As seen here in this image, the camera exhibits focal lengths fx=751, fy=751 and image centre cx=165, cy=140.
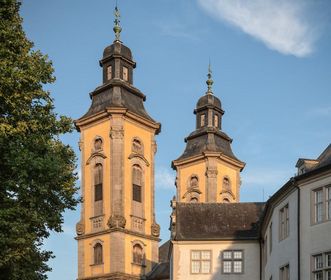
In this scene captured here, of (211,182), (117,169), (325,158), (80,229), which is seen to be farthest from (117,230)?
(325,158)

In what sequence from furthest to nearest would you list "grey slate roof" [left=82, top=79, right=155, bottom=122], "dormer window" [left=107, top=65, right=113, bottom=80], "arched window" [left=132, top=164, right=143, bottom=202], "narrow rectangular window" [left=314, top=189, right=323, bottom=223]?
"dormer window" [left=107, top=65, right=113, bottom=80], "grey slate roof" [left=82, top=79, right=155, bottom=122], "arched window" [left=132, top=164, right=143, bottom=202], "narrow rectangular window" [left=314, top=189, right=323, bottom=223]

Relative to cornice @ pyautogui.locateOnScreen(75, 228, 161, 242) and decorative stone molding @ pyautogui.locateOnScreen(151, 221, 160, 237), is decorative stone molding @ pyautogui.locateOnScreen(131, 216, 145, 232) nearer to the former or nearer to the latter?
cornice @ pyautogui.locateOnScreen(75, 228, 161, 242)

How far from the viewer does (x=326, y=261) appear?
101 feet

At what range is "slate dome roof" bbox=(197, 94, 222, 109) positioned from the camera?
291 ft

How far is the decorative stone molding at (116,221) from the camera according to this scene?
224 ft

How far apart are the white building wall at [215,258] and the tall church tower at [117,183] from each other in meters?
24.4

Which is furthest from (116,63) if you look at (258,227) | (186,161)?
(258,227)

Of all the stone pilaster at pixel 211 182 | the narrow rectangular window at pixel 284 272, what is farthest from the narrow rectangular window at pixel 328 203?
the stone pilaster at pixel 211 182

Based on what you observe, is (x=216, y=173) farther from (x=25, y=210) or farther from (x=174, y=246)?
(x=25, y=210)

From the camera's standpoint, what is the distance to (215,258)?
43625mm

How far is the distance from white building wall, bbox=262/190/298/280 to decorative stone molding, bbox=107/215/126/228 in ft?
102

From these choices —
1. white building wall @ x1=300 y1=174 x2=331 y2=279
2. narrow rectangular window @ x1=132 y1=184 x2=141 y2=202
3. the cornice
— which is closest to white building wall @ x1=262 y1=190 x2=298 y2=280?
white building wall @ x1=300 y1=174 x2=331 y2=279

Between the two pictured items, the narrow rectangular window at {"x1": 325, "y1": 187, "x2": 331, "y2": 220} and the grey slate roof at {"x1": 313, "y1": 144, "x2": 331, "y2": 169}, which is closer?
the narrow rectangular window at {"x1": 325, "y1": 187, "x2": 331, "y2": 220}

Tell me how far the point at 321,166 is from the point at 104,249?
39983 millimetres
